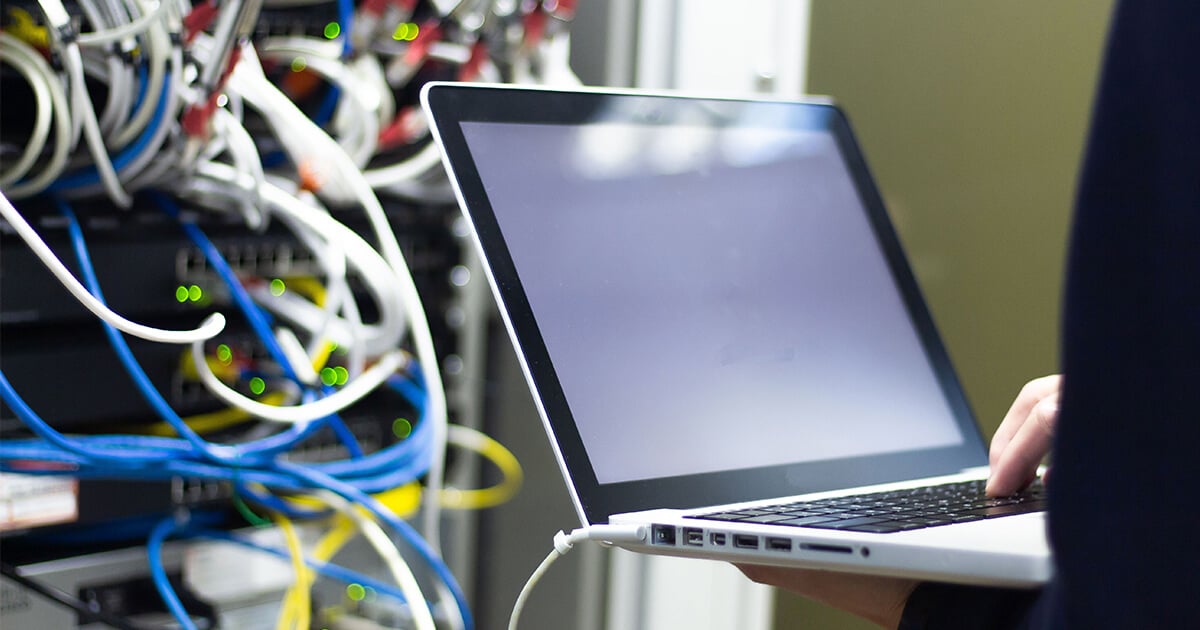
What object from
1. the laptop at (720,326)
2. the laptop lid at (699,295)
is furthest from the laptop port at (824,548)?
the laptop lid at (699,295)

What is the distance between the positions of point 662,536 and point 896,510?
0.41ft

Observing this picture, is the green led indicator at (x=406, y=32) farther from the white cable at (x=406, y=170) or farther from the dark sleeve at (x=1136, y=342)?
the dark sleeve at (x=1136, y=342)

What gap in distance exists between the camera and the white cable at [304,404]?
729mm

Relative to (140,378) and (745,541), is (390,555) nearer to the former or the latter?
(140,378)

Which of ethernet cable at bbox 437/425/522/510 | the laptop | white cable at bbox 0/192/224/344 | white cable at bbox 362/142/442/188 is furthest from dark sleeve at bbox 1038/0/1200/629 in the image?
ethernet cable at bbox 437/425/522/510

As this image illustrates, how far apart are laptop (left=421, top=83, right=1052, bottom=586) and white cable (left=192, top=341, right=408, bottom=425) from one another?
0.63ft

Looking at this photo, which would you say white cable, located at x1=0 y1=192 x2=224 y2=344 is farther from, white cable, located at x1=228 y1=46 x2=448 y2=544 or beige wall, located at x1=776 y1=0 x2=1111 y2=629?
beige wall, located at x1=776 y1=0 x2=1111 y2=629

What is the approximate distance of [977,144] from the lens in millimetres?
1025

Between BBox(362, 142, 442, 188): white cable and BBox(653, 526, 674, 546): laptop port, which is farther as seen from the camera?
BBox(362, 142, 442, 188): white cable

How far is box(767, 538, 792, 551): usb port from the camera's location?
1.75 feet

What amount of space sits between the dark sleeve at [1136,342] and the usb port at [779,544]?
18cm

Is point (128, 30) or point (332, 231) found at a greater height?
point (128, 30)

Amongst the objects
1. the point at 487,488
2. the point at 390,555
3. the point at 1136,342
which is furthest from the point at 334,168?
the point at 1136,342

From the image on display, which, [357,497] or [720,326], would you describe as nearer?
[720,326]
